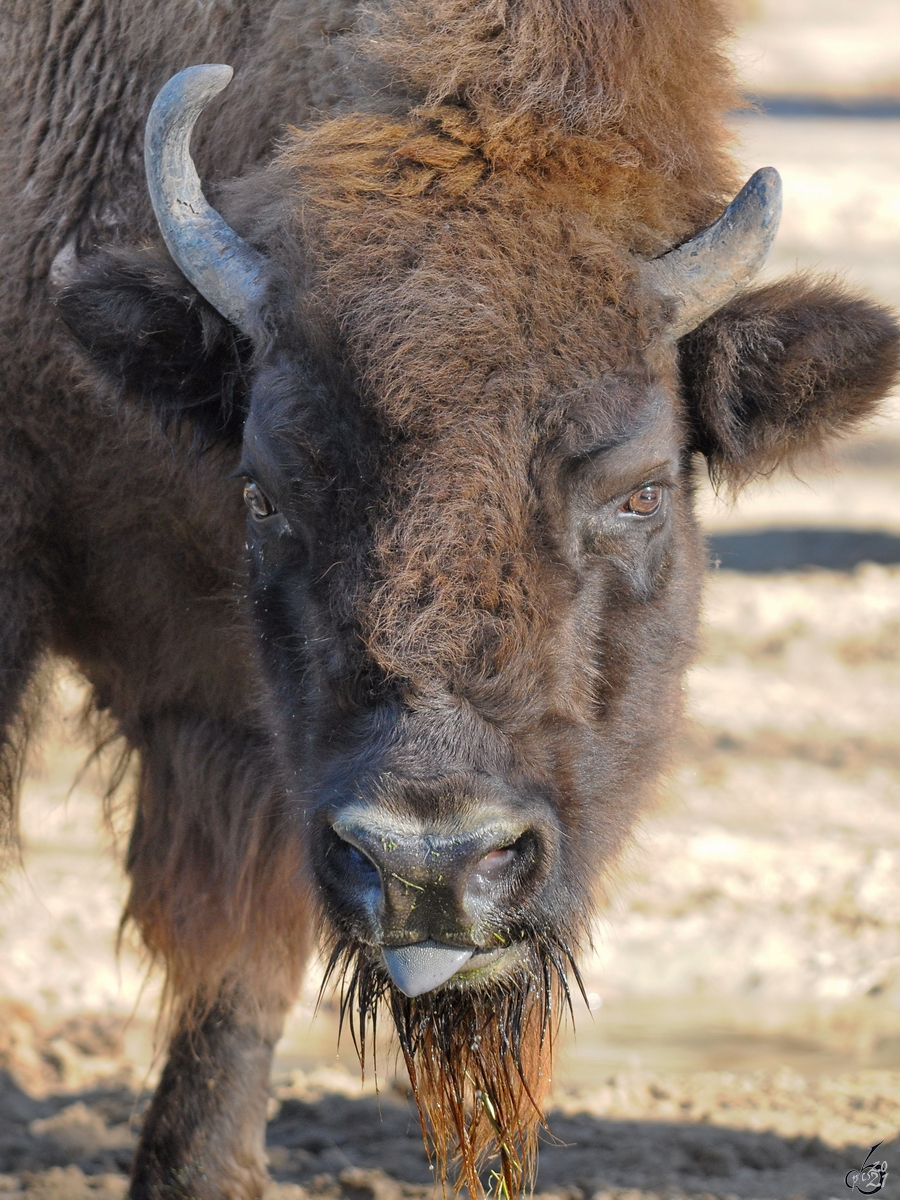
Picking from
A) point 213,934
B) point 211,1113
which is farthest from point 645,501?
point 211,1113

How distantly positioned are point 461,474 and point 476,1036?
118cm

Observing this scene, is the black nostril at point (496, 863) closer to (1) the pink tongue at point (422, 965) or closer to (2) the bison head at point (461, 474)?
(2) the bison head at point (461, 474)

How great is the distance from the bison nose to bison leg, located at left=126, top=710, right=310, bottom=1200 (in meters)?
1.25

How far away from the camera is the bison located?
247 cm

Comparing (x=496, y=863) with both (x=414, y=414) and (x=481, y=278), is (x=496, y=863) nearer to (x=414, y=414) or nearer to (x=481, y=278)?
(x=414, y=414)

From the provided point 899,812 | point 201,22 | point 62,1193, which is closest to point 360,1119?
point 62,1193

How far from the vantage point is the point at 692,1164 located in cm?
414

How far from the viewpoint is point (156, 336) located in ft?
9.94

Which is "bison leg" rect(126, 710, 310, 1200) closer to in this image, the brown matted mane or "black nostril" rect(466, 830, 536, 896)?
the brown matted mane

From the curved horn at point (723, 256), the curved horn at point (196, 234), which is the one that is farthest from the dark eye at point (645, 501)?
the curved horn at point (196, 234)

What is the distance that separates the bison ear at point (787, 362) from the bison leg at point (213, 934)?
5.11 feet

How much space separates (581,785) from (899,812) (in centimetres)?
394

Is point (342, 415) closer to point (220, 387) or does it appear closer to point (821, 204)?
point (220, 387)

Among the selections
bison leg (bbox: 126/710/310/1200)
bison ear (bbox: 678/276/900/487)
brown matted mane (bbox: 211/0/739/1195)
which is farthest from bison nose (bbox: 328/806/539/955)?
bison leg (bbox: 126/710/310/1200)
